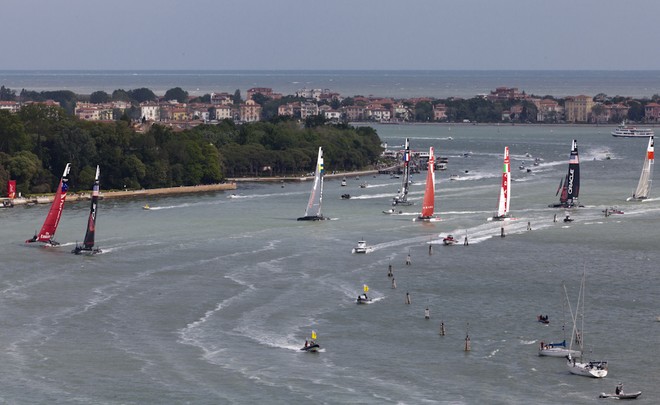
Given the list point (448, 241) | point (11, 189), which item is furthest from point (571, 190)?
point (11, 189)

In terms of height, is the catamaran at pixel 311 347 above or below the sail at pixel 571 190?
below

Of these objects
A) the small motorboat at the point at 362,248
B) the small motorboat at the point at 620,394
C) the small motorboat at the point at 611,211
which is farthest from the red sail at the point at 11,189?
the small motorboat at the point at 620,394

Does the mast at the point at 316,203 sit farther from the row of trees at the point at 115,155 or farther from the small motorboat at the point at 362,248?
the row of trees at the point at 115,155

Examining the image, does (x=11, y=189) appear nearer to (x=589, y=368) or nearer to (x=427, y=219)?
(x=427, y=219)

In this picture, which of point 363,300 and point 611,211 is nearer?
point 363,300

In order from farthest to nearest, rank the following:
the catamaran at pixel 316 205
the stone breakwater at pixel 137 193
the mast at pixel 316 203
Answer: the stone breakwater at pixel 137 193, the mast at pixel 316 203, the catamaran at pixel 316 205

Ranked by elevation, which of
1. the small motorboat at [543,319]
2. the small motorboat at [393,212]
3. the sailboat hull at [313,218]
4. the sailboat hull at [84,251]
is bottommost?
the small motorboat at [393,212]

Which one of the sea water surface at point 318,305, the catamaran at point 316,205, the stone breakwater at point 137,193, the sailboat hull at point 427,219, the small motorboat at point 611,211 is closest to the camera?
the sea water surface at point 318,305
